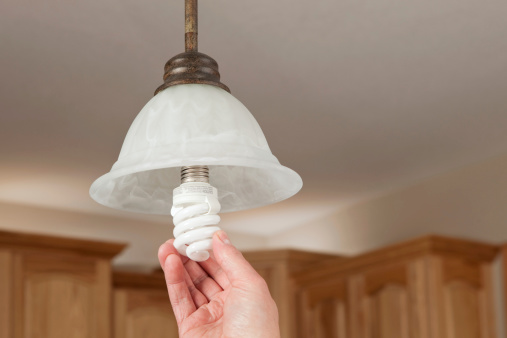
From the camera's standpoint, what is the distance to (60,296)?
341 centimetres

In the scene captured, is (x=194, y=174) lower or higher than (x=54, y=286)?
lower

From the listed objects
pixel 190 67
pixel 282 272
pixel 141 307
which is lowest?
pixel 190 67

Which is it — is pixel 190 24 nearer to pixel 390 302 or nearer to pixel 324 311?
pixel 390 302

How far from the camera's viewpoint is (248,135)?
3.42 feet

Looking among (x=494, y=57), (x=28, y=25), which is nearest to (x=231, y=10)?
(x=28, y=25)

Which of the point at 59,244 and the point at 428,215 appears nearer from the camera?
the point at 59,244

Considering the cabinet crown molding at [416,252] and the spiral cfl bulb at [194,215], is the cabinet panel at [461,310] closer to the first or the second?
the cabinet crown molding at [416,252]

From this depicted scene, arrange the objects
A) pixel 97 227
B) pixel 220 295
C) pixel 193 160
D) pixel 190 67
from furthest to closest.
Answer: pixel 97 227, pixel 220 295, pixel 190 67, pixel 193 160

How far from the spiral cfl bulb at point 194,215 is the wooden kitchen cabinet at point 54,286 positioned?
2460mm

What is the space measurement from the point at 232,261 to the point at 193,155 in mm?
162

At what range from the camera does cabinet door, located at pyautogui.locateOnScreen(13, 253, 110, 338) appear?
3.31m

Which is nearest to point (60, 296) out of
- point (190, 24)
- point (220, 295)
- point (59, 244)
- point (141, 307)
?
point (59, 244)

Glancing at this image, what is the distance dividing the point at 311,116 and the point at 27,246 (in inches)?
51.3

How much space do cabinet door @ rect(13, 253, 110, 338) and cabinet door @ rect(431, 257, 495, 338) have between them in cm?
140
